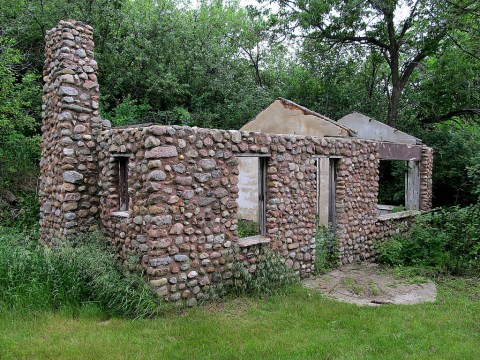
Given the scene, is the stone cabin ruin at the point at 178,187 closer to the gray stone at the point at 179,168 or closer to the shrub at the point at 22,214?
the gray stone at the point at 179,168

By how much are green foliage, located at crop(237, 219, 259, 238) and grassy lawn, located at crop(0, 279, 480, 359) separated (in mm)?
3939

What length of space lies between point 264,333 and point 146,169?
2690 millimetres

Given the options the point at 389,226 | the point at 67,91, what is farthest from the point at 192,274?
the point at 389,226

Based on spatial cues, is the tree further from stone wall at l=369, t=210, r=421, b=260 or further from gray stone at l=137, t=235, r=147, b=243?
gray stone at l=137, t=235, r=147, b=243

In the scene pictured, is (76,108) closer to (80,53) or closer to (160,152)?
(80,53)

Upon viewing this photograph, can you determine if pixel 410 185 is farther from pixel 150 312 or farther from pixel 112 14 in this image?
pixel 112 14

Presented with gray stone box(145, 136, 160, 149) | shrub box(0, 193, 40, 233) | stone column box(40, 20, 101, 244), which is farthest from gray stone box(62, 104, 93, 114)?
shrub box(0, 193, 40, 233)

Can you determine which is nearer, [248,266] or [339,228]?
[248,266]

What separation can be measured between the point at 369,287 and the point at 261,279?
2044 millimetres

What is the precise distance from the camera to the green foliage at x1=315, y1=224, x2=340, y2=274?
8242mm

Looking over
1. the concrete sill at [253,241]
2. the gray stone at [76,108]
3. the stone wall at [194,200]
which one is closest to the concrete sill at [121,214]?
the stone wall at [194,200]

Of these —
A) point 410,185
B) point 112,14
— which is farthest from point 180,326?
point 112,14

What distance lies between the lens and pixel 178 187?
5.90 m

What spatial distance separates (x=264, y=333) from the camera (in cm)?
509
